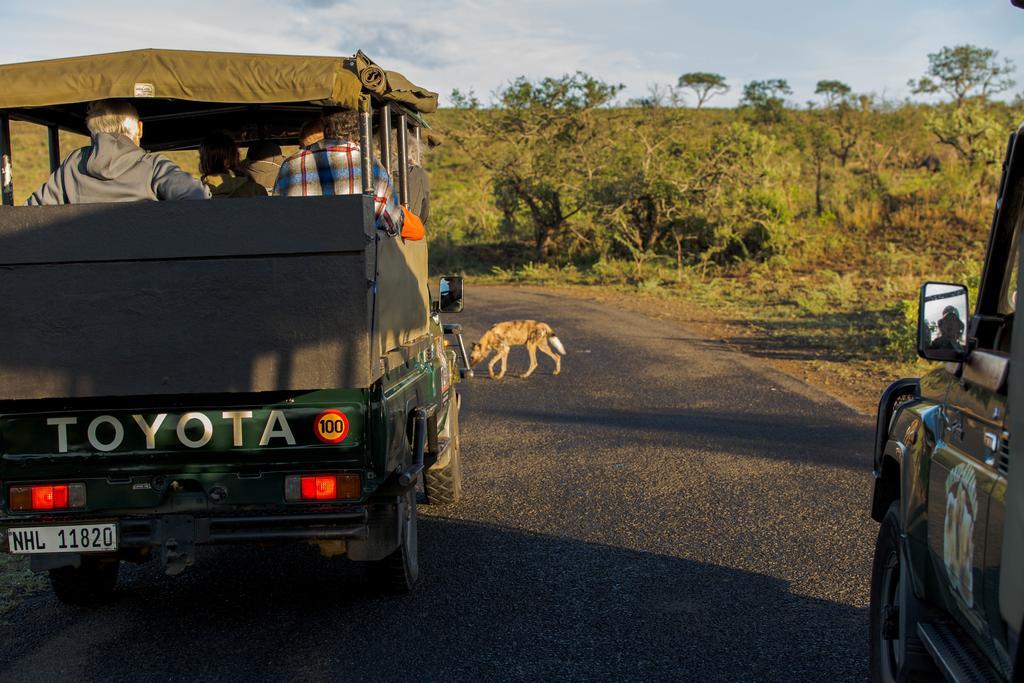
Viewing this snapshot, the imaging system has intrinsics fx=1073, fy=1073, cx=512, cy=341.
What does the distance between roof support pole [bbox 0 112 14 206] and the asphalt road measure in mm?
2192

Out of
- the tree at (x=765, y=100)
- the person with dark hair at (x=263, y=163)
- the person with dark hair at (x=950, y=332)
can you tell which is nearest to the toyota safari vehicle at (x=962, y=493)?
the person with dark hair at (x=950, y=332)

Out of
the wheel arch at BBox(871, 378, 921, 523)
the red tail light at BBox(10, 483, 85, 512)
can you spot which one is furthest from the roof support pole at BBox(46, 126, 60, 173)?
the wheel arch at BBox(871, 378, 921, 523)

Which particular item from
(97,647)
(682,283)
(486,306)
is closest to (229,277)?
(97,647)

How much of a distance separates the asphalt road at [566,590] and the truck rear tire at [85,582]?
0.07 m

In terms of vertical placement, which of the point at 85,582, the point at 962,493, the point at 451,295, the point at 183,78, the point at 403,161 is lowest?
the point at 85,582

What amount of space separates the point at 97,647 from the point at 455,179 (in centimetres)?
4499

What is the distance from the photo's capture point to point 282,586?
5.38 meters

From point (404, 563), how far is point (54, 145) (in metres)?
3.56

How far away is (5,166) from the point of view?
230 inches

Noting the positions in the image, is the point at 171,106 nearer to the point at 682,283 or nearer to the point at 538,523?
the point at 538,523

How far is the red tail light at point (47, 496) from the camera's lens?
4203mm

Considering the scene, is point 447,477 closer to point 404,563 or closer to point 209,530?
point 404,563

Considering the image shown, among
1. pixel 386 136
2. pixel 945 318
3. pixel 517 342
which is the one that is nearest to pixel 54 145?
pixel 386 136

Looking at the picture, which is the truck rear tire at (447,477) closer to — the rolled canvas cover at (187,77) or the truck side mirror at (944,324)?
the rolled canvas cover at (187,77)
